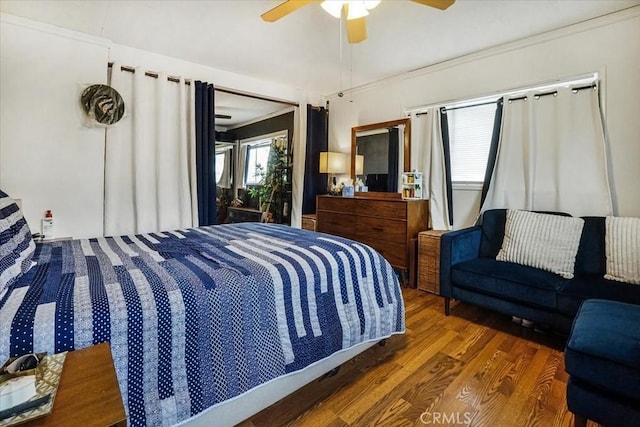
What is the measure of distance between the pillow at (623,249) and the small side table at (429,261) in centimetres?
125

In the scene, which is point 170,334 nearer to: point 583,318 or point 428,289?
point 583,318

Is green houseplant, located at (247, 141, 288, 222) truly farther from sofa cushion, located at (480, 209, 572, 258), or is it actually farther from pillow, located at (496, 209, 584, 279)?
pillow, located at (496, 209, 584, 279)

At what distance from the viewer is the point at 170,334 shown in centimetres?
117

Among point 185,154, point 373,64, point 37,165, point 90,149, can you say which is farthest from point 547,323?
point 37,165

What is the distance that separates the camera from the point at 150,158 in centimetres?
328

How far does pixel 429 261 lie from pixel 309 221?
1866mm

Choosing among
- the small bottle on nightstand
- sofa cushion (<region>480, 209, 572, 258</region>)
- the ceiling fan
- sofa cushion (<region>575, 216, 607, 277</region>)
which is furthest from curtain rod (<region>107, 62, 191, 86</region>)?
sofa cushion (<region>575, 216, 607, 277</region>)

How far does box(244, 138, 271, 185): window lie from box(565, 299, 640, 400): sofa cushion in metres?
5.07

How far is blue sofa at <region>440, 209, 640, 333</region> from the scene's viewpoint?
2025 millimetres

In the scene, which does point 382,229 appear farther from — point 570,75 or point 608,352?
point 608,352

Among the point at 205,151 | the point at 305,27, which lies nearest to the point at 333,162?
the point at 205,151

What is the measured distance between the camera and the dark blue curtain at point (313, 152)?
15.1 feet

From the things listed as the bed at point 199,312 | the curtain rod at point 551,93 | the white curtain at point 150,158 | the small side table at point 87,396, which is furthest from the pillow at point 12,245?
the curtain rod at point 551,93

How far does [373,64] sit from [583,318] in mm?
3045
